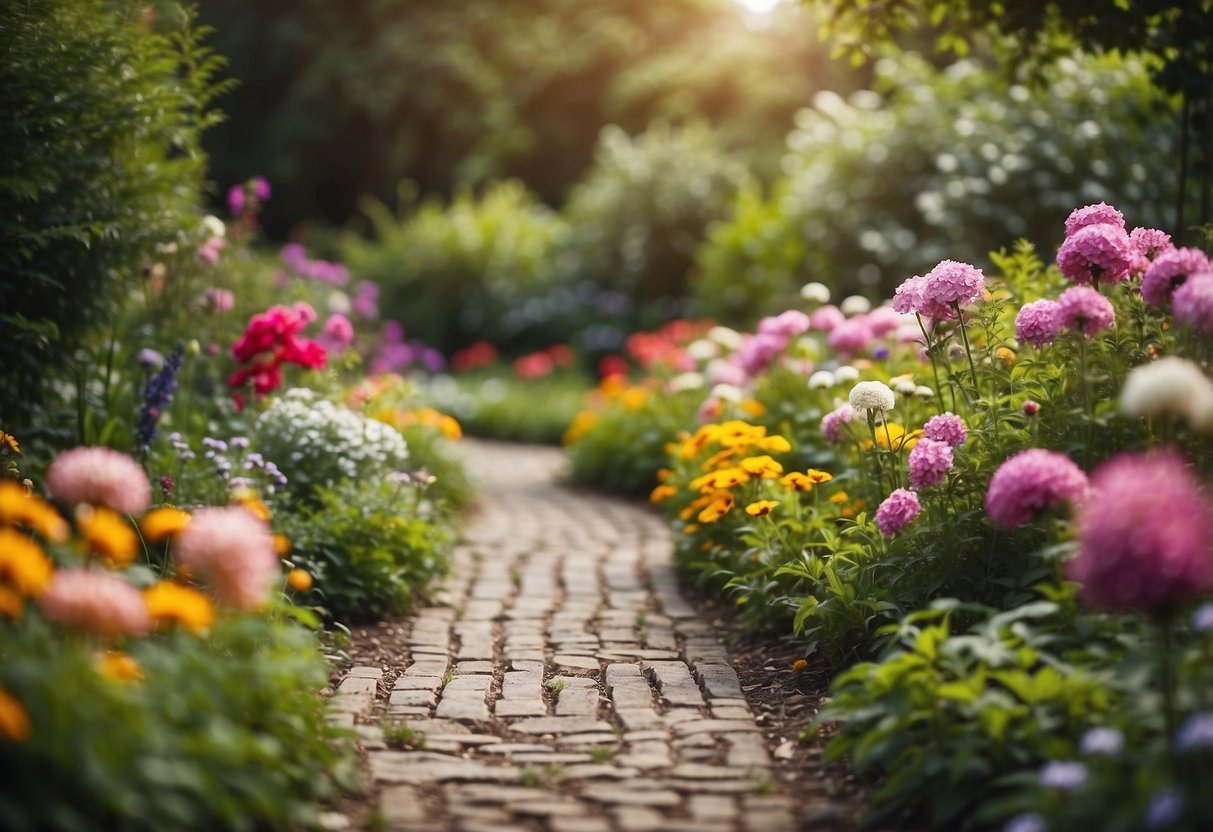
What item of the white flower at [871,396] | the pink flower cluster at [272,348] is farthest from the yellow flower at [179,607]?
the pink flower cluster at [272,348]

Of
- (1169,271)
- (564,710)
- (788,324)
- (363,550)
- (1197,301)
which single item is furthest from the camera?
(788,324)

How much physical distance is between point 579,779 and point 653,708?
575mm

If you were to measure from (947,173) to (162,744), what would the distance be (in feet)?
24.1

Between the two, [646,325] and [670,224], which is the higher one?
[670,224]

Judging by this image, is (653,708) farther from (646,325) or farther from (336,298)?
(646,325)

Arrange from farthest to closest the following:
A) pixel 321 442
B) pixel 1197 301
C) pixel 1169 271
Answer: pixel 321 442
pixel 1169 271
pixel 1197 301

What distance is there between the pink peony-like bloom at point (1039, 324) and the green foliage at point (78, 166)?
11.5 feet

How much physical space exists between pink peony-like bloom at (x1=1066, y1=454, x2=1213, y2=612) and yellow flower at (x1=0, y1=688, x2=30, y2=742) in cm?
200

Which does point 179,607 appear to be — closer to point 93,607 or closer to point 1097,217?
point 93,607

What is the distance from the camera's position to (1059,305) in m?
2.86

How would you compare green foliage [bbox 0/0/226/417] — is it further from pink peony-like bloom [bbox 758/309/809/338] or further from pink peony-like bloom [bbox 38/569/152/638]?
pink peony-like bloom [bbox 758/309/809/338]

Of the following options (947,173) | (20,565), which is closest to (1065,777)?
(20,565)

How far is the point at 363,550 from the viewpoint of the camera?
413 centimetres

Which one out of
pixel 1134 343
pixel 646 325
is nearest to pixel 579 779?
pixel 1134 343
